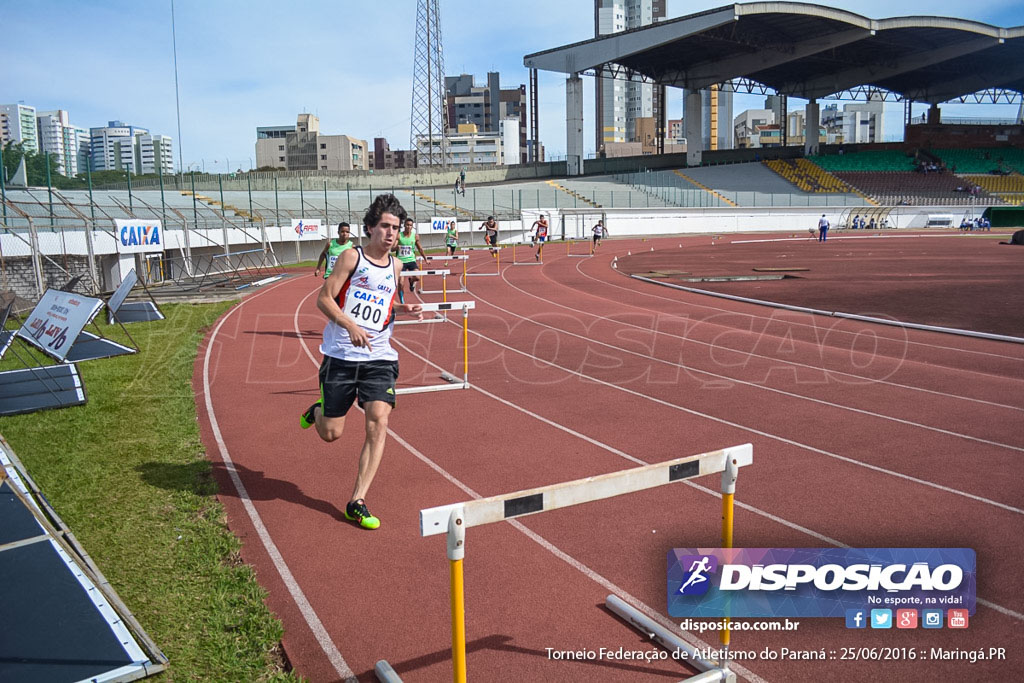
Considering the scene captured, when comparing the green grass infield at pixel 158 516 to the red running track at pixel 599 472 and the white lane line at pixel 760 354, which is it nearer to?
the red running track at pixel 599 472

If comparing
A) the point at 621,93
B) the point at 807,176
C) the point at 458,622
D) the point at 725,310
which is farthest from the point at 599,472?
the point at 621,93

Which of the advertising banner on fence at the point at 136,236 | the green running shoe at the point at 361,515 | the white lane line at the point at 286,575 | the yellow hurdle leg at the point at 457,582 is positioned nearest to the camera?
the yellow hurdle leg at the point at 457,582

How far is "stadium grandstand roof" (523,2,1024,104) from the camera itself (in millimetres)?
53344

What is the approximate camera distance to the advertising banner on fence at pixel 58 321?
32.3 ft

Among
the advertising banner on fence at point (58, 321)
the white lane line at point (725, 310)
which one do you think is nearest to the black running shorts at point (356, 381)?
the advertising banner on fence at point (58, 321)

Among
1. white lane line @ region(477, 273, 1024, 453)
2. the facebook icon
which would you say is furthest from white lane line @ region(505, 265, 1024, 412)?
the facebook icon

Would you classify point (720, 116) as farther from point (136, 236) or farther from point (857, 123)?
point (136, 236)

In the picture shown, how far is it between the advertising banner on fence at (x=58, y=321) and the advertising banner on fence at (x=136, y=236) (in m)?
8.36

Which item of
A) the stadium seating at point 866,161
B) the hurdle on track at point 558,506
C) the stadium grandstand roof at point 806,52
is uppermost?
the stadium grandstand roof at point 806,52

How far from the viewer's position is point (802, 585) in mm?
4082

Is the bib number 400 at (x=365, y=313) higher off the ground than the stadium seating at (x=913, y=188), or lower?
lower

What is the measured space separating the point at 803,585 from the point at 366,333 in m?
3.02

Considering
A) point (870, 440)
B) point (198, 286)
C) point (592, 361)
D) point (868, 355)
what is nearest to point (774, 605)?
point (870, 440)

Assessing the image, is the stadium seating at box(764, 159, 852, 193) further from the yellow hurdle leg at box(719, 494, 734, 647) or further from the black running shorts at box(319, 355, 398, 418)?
the yellow hurdle leg at box(719, 494, 734, 647)
